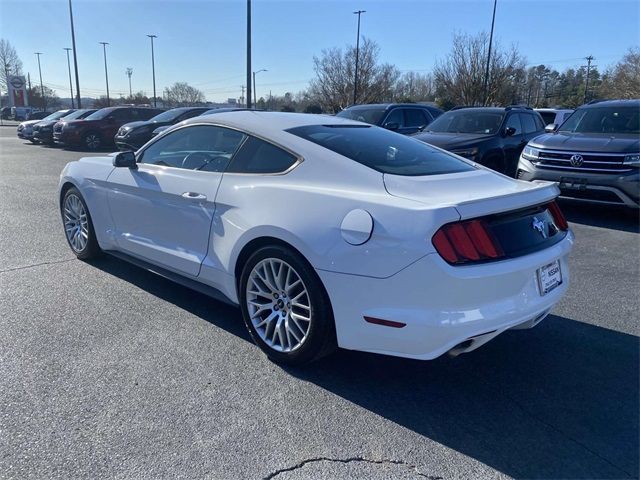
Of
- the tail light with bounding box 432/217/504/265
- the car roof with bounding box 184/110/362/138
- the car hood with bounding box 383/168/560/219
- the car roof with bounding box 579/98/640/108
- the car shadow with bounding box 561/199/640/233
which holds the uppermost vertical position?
the car roof with bounding box 579/98/640/108

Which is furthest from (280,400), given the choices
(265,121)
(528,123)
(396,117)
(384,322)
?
(396,117)

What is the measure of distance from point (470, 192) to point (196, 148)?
225 centimetres

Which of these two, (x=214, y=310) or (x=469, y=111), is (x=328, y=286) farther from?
(x=469, y=111)

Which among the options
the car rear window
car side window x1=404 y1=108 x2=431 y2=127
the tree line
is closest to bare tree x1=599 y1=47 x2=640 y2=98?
the tree line

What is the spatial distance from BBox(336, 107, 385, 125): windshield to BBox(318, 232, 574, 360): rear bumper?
9.49 metres

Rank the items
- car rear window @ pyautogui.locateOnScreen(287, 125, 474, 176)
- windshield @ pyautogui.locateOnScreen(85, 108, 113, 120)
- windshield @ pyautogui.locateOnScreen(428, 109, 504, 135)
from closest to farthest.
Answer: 1. car rear window @ pyautogui.locateOnScreen(287, 125, 474, 176)
2. windshield @ pyautogui.locateOnScreen(428, 109, 504, 135)
3. windshield @ pyautogui.locateOnScreen(85, 108, 113, 120)

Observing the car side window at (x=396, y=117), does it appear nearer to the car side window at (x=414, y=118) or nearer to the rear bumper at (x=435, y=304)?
the car side window at (x=414, y=118)

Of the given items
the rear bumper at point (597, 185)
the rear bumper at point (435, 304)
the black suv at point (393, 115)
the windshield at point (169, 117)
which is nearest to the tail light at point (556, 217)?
the rear bumper at point (435, 304)

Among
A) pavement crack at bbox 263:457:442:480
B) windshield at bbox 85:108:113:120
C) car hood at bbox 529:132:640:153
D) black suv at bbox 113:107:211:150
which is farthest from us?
windshield at bbox 85:108:113:120

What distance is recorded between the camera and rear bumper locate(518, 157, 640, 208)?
7.05 m

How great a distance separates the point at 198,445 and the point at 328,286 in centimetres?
107

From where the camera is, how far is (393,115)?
12336 mm

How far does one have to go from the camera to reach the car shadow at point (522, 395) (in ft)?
8.32

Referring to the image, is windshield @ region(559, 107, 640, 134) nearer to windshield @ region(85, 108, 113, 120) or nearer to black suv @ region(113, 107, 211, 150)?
black suv @ region(113, 107, 211, 150)
